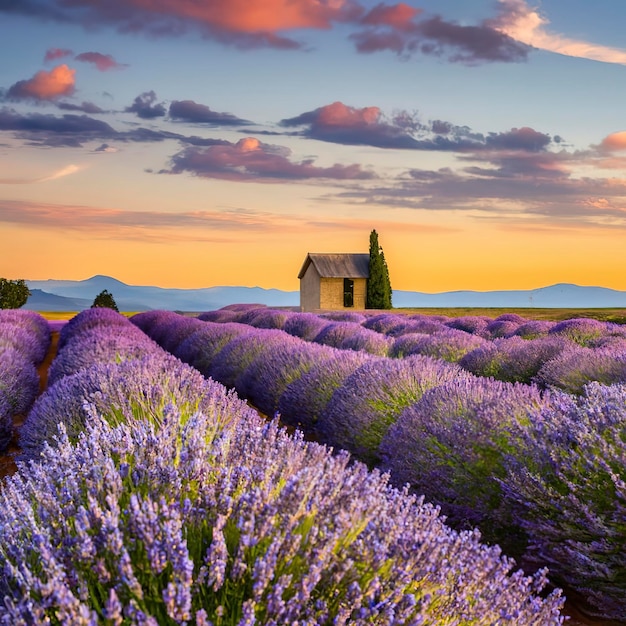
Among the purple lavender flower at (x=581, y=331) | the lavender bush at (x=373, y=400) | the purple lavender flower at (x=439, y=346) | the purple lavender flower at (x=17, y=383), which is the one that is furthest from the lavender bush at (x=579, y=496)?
the purple lavender flower at (x=581, y=331)

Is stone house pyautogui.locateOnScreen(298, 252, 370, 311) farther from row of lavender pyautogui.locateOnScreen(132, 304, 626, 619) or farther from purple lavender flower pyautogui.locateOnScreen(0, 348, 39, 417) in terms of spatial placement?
row of lavender pyautogui.locateOnScreen(132, 304, 626, 619)

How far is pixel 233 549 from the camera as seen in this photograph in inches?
72.3

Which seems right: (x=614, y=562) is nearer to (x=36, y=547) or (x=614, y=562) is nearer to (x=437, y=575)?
(x=437, y=575)

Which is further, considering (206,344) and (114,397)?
(206,344)

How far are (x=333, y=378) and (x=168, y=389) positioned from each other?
111 inches

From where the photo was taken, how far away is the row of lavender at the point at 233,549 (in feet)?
5.32

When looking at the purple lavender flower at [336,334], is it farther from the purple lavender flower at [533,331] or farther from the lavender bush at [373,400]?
the lavender bush at [373,400]

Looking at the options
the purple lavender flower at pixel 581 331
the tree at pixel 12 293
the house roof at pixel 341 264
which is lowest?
the tree at pixel 12 293

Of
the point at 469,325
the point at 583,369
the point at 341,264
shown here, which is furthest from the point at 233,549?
the point at 341,264

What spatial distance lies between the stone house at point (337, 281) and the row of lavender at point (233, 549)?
1466 inches

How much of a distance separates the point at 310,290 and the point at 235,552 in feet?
132

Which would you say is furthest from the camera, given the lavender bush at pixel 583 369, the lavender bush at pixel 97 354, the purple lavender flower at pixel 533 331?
the purple lavender flower at pixel 533 331

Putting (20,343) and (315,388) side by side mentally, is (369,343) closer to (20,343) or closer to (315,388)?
(315,388)

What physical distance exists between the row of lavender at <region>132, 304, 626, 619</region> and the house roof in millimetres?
33696
